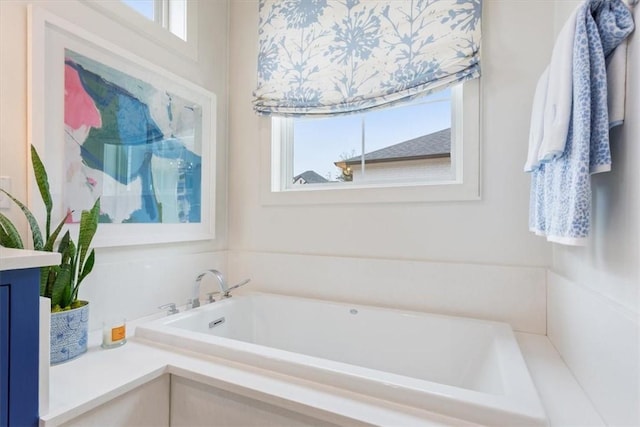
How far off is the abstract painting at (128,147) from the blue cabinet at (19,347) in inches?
23.2

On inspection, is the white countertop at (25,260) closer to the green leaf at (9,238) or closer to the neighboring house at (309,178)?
the green leaf at (9,238)

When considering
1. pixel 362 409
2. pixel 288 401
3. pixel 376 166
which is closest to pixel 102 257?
pixel 288 401

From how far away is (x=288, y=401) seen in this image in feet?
3.03

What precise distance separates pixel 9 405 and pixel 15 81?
1097 millimetres

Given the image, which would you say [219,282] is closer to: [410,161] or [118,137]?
[118,137]

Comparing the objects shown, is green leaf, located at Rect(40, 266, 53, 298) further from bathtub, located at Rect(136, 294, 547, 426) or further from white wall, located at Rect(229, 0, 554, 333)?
white wall, located at Rect(229, 0, 554, 333)

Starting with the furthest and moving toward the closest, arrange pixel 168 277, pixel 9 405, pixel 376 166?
pixel 376 166, pixel 168 277, pixel 9 405

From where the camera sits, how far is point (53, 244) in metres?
1.16

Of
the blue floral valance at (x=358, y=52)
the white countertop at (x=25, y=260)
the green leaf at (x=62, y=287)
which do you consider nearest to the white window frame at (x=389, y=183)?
the blue floral valance at (x=358, y=52)

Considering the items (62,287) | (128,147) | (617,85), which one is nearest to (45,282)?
(62,287)

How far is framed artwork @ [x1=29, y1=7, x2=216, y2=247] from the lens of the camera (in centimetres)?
127

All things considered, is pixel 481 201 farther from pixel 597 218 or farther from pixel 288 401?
pixel 288 401

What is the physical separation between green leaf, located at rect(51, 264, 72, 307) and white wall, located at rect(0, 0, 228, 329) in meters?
0.23

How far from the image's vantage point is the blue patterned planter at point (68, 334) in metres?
1.12
